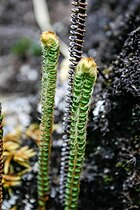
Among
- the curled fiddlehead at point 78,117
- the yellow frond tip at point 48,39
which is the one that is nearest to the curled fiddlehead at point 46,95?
the yellow frond tip at point 48,39

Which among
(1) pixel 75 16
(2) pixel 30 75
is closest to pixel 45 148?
(1) pixel 75 16

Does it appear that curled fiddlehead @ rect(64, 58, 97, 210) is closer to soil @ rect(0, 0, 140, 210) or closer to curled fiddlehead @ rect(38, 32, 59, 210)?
curled fiddlehead @ rect(38, 32, 59, 210)

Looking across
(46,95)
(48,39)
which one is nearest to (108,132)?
(46,95)

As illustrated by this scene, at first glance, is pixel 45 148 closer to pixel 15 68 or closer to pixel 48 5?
pixel 15 68

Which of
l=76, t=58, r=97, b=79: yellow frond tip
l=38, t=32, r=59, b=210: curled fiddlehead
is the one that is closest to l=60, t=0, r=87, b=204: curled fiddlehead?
l=38, t=32, r=59, b=210: curled fiddlehead

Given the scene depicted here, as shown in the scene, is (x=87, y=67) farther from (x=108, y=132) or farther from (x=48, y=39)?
(x=108, y=132)

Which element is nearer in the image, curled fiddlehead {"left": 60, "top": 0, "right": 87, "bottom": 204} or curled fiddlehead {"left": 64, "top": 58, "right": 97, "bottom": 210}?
curled fiddlehead {"left": 64, "top": 58, "right": 97, "bottom": 210}
